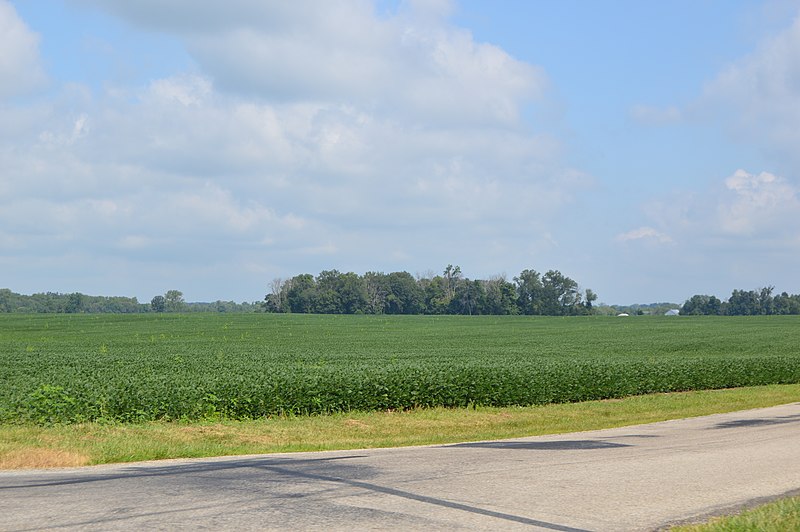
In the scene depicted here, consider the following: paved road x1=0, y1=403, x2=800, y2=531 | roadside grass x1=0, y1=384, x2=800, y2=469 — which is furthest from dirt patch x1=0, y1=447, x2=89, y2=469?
paved road x1=0, y1=403, x2=800, y2=531

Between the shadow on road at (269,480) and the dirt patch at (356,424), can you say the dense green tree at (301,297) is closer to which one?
the dirt patch at (356,424)

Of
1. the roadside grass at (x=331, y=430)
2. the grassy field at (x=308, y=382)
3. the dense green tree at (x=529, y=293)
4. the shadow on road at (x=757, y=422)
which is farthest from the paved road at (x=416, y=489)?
the dense green tree at (x=529, y=293)

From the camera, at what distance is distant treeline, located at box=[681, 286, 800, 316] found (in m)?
176

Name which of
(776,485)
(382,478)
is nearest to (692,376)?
(776,485)

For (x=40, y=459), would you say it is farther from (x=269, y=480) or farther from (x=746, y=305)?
(x=746, y=305)

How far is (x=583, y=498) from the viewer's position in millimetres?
9367

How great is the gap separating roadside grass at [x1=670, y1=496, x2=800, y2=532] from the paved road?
385mm

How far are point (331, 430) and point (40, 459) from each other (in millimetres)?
8694

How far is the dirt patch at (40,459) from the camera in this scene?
12.6 metres

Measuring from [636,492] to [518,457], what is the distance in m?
3.22

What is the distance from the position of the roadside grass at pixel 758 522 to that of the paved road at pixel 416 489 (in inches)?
15.2

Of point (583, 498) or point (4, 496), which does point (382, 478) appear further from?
point (4, 496)

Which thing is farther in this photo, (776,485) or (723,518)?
(776,485)

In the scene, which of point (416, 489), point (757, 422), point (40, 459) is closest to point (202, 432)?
point (40, 459)
